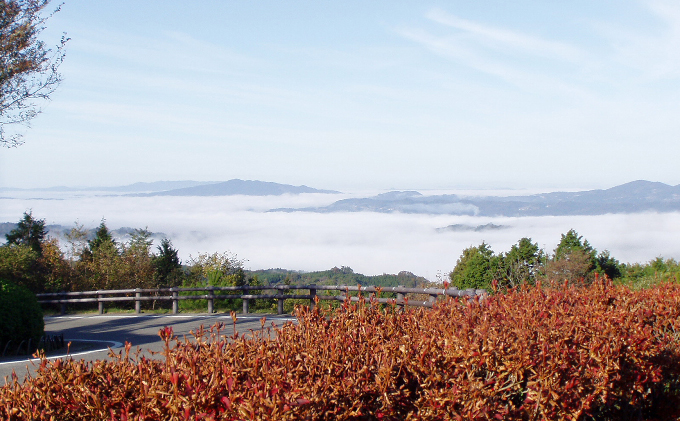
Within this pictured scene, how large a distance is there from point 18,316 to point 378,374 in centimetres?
1075

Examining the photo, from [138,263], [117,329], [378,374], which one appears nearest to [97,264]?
[138,263]

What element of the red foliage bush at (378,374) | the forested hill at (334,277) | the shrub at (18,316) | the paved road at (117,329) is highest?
the red foliage bush at (378,374)

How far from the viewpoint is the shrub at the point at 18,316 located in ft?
37.9

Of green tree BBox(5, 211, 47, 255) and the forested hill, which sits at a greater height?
green tree BBox(5, 211, 47, 255)

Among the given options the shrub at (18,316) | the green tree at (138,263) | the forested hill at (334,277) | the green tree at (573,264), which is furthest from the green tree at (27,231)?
the green tree at (573,264)

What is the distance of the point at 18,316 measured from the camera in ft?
38.7

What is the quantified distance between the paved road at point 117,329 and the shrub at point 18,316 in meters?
0.76

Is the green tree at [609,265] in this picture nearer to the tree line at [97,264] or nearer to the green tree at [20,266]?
the tree line at [97,264]

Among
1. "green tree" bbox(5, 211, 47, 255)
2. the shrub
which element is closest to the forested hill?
"green tree" bbox(5, 211, 47, 255)

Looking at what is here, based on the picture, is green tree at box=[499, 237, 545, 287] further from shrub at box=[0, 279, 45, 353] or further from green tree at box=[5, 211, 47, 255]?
green tree at box=[5, 211, 47, 255]

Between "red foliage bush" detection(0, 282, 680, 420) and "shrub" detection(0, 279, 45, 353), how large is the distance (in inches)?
355

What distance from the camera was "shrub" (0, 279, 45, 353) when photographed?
11555 mm

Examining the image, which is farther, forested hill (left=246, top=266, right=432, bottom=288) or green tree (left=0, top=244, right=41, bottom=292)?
forested hill (left=246, top=266, right=432, bottom=288)

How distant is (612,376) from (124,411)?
355 cm
